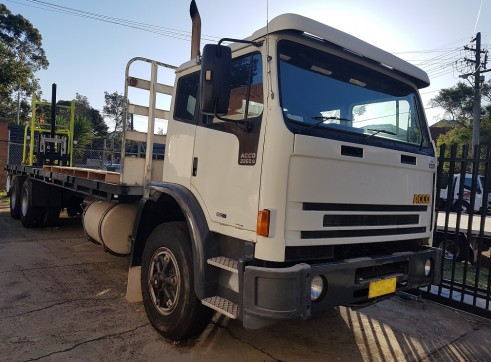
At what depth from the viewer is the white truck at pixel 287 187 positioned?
2869 millimetres

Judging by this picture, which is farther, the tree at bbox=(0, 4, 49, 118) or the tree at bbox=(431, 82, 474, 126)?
the tree at bbox=(431, 82, 474, 126)

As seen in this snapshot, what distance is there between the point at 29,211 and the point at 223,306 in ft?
23.4

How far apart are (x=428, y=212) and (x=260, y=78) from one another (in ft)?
7.14

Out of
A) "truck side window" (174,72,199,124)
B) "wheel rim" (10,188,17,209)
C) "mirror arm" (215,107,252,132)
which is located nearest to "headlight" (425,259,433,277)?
"mirror arm" (215,107,252,132)

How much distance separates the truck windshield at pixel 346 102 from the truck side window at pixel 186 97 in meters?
1.15

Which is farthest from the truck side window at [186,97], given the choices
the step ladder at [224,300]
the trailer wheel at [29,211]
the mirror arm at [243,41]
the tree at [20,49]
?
the tree at [20,49]

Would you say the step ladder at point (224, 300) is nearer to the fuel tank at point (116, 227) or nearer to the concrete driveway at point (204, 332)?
the concrete driveway at point (204, 332)

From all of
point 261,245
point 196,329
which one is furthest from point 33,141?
point 261,245

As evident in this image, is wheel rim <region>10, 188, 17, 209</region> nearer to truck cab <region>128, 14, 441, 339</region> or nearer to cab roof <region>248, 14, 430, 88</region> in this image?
truck cab <region>128, 14, 441, 339</region>

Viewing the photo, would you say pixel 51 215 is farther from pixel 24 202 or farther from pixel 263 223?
pixel 263 223

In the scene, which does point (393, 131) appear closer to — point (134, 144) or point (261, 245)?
point (261, 245)

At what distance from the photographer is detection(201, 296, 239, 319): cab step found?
2.94m

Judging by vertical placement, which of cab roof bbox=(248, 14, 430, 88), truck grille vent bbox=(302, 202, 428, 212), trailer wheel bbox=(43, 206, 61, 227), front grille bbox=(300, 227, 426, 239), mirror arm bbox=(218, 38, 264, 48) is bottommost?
trailer wheel bbox=(43, 206, 61, 227)

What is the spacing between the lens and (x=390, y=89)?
3842mm
